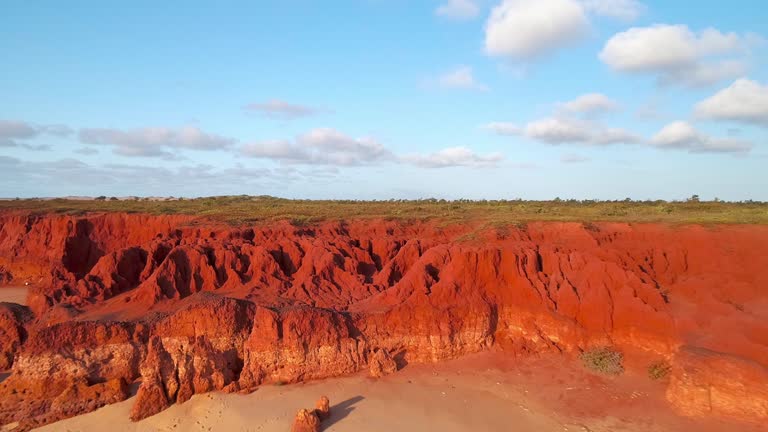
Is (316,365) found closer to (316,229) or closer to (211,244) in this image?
(211,244)

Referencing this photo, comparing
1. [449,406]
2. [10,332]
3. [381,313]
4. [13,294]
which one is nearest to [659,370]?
[449,406]

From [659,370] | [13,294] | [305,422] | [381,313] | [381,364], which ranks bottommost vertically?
[305,422]

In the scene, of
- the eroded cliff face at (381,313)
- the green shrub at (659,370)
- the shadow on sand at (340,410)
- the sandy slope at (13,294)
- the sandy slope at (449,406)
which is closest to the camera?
the sandy slope at (449,406)

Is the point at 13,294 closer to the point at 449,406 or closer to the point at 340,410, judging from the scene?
the point at 340,410

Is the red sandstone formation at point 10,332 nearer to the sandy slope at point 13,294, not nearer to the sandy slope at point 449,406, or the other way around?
the sandy slope at point 449,406

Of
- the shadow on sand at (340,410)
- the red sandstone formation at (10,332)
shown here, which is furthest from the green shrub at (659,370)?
the red sandstone formation at (10,332)

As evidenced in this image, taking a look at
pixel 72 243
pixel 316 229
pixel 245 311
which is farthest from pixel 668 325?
pixel 72 243
